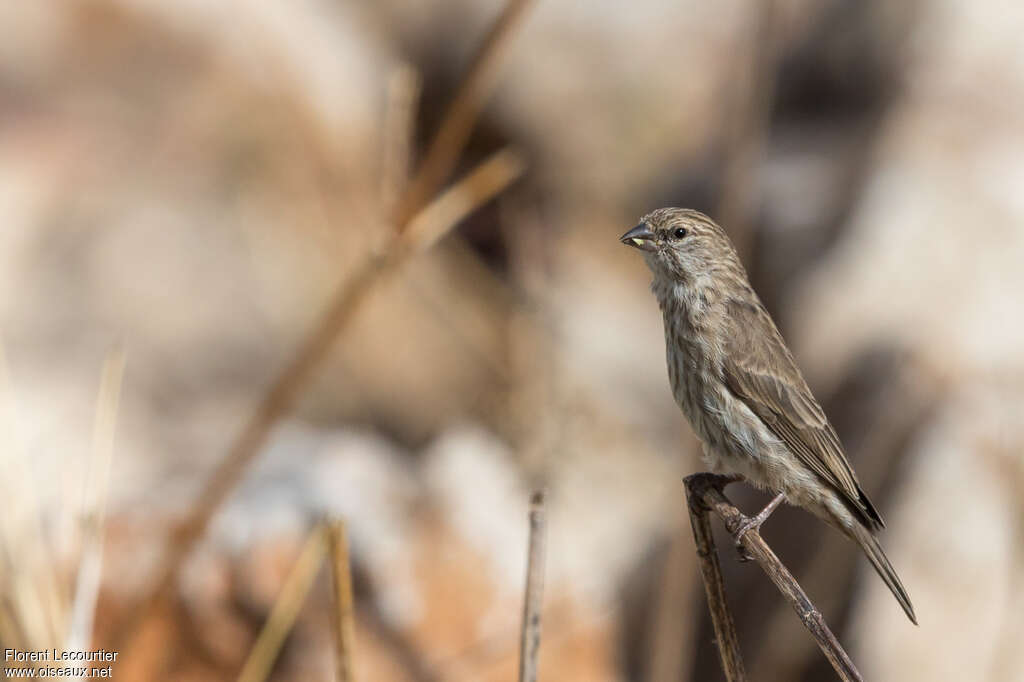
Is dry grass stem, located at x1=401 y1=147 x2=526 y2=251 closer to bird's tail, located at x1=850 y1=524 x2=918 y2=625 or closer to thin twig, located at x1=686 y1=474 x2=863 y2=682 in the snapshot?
thin twig, located at x1=686 y1=474 x2=863 y2=682

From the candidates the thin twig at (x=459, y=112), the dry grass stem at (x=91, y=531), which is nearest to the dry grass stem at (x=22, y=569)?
the dry grass stem at (x=91, y=531)

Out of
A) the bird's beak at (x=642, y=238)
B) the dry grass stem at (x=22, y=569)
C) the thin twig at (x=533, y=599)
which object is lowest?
the thin twig at (x=533, y=599)

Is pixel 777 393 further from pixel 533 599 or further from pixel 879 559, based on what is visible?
pixel 533 599

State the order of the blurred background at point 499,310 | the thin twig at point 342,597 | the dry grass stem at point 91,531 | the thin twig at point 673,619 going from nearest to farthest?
the thin twig at point 342,597
the dry grass stem at point 91,531
the thin twig at point 673,619
the blurred background at point 499,310

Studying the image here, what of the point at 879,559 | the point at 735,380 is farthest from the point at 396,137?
the point at 879,559

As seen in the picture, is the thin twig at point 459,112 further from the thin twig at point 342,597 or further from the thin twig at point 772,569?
the thin twig at point 772,569

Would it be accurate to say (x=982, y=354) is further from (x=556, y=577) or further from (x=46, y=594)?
(x=46, y=594)

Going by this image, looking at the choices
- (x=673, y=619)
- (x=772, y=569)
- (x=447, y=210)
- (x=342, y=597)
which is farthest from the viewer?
(x=673, y=619)
